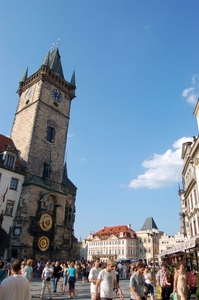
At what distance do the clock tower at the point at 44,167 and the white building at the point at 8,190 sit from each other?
0.59 meters

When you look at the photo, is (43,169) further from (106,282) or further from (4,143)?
(106,282)

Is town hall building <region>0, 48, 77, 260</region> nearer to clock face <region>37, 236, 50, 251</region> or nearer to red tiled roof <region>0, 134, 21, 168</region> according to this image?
clock face <region>37, 236, 50, 251</region>

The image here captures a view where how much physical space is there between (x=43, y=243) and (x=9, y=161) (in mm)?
9305

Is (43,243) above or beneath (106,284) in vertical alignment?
above

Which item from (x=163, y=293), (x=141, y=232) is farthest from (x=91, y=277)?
(x=141, y=232)

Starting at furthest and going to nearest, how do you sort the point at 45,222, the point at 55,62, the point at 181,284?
1. the point at 55,62
2. the point at 45,222
3. the point at 181,284

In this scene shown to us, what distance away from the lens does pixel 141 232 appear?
91.6m

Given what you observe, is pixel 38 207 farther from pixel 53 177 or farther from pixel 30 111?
pixel 30 111

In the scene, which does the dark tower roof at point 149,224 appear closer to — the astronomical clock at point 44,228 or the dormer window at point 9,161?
the astronomical clock at point 44,228

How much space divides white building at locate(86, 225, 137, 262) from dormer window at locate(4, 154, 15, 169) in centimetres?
6467

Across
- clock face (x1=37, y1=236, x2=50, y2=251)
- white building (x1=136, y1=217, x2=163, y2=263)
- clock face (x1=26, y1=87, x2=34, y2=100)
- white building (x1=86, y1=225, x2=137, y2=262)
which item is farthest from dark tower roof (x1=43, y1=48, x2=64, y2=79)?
white building (x1=136, y1=217, x2=163, y2=263)

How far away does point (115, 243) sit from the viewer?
280 ft

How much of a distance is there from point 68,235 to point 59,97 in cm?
1858

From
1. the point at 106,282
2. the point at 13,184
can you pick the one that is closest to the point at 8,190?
the point at 13,184
